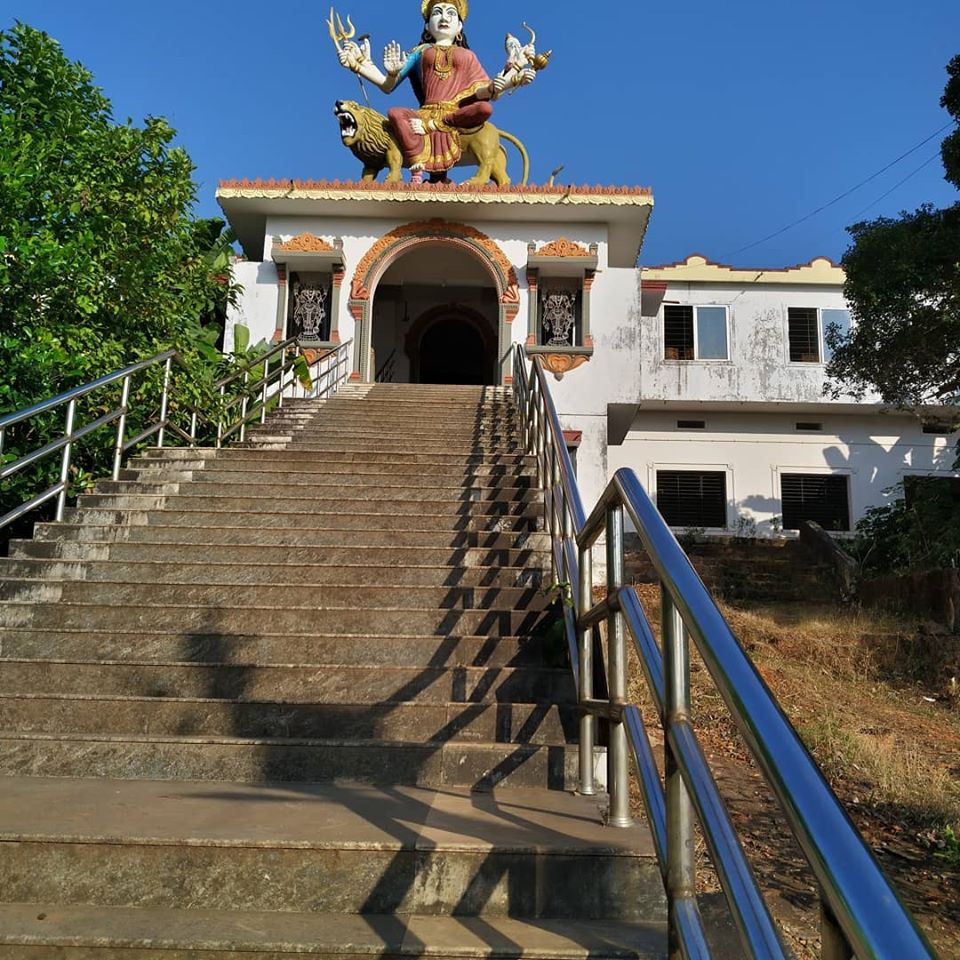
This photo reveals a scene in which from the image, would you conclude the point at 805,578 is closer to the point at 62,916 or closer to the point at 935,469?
the point at 935,469

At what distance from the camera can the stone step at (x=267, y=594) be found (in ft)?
15.3

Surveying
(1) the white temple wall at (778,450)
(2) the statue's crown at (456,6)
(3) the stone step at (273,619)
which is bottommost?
(3) the stone step at (273,619)

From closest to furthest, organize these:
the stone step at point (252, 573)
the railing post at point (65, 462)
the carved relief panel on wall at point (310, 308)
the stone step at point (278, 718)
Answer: the stone step at point (278, 718) < the stone step at point (252, 573) < the railing post at point (65, 462) < the carved relief panel on wall at point (310, 308)

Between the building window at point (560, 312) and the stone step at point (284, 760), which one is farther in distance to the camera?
the building window at point (560, 312)

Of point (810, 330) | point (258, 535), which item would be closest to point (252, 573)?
point (258, 535)

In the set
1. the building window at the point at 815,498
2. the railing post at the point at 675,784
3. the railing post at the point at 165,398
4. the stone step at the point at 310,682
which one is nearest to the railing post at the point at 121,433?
the railing post at the point at 165,398

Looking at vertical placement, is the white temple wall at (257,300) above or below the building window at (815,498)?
above

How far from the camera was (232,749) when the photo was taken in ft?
10.8

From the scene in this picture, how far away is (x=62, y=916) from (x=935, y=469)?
2027 centimetres

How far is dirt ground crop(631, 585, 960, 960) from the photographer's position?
3.55m

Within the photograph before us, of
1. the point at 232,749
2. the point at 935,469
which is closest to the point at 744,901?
the point at 232,749

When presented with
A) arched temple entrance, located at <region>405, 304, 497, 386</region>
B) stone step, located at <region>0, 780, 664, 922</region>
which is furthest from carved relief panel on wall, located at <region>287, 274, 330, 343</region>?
stone step, located at <region>0, 780, 664, 922</region>

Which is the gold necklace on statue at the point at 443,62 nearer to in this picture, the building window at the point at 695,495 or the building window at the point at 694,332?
the building window at the point at 694,332

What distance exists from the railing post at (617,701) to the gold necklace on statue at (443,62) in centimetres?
1539
